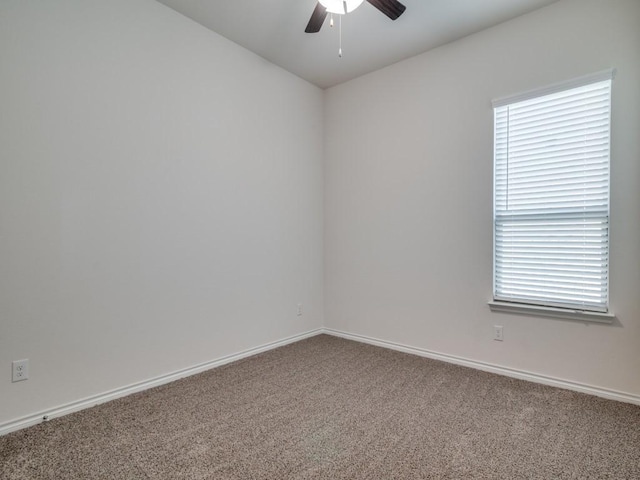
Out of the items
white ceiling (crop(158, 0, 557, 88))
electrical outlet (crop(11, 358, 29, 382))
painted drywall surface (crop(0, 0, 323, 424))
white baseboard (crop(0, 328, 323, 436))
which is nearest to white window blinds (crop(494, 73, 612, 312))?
white ceiling (crop(158, 0, 557, 88))

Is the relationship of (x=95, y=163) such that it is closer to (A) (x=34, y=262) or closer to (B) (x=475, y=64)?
(A) (x=34, y=262)

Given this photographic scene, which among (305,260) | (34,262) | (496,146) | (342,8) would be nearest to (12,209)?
(34,262)

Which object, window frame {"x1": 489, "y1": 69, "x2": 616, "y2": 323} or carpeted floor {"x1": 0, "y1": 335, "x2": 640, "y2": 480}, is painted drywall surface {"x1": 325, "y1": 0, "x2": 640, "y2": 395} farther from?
carpeted floor {"x1": 0, "y1": 335, "x2": 640, "y2": 480}

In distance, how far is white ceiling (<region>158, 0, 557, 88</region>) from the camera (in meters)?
2.52

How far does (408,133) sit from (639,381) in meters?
2.54

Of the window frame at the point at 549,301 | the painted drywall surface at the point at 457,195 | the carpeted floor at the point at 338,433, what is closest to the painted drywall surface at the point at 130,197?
the carpeted floor at the point at 338,433

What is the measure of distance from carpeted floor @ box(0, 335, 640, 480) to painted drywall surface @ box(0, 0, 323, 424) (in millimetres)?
394

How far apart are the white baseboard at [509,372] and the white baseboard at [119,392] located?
3.53 ft

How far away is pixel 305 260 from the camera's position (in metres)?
3.79

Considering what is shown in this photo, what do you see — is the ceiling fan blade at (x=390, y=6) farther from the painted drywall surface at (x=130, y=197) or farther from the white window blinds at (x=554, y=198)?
the painted drywall surface at (x=130, y=197)

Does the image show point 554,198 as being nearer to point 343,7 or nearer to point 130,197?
point 343,7

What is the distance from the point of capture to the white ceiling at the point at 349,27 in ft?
8.27

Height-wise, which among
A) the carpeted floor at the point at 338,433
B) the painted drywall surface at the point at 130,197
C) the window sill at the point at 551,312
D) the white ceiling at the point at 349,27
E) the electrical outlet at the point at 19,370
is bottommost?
the carpeted floor at the point at 338,433

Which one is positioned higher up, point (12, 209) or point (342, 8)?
point (342, 8)
